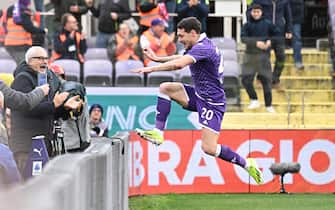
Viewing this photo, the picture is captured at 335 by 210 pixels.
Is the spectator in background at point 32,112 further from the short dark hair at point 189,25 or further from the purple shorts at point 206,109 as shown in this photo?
the purple shorts at point 206,109

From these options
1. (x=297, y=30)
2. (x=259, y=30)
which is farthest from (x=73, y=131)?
(x=297, y=30)

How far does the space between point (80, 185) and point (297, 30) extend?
1501 centimetres

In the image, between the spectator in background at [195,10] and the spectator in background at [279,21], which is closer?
the spectator in background at [279,21]

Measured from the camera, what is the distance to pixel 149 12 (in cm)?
2042

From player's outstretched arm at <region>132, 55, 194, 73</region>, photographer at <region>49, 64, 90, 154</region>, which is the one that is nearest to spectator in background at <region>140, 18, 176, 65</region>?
player's outstretched arm at <region>132, 55, 194, 73</region>

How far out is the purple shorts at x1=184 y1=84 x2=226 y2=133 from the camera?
12555 millimetres

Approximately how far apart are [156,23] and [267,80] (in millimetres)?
2373

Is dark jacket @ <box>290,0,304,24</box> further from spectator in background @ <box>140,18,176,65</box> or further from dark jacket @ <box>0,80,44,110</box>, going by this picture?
dark jacket @ <box>0,80,44,110</box>

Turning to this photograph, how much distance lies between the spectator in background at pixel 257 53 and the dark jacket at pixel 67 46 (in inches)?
123

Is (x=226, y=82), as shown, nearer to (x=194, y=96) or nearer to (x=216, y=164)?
(x=216, y=164)

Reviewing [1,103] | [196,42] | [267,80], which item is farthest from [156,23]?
[1,103]

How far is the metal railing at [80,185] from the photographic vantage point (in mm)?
4184

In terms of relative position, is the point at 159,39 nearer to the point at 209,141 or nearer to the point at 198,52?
the point at 209,141

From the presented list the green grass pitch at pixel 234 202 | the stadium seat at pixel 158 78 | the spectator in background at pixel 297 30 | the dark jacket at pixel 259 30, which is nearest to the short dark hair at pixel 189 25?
the green grass pitch at pixel 234 202
